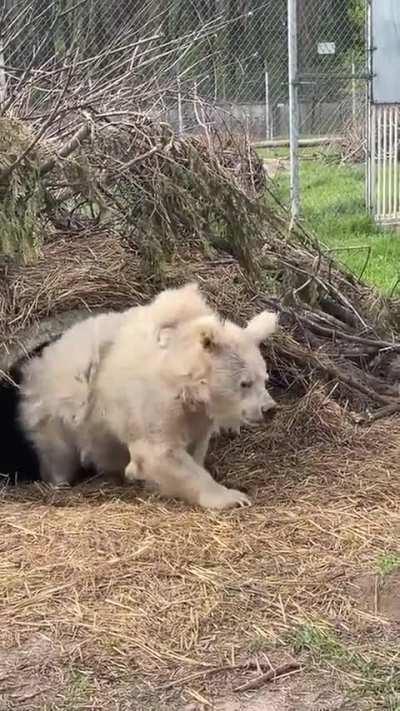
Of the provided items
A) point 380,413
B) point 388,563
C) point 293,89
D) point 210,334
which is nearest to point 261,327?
point 210,334

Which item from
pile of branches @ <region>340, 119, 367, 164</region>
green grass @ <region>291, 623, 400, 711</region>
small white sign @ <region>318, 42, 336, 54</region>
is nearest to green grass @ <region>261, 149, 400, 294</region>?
pile of branches @ <region>340, 119, 367, 164</region>

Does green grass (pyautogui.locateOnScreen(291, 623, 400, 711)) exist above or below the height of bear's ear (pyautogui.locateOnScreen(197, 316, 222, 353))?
below

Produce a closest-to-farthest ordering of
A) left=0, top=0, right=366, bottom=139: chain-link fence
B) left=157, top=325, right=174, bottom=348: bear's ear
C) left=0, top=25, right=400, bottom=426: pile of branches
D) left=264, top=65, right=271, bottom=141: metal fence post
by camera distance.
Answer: left=157, top=325, right=174, bottom=348: bear's ear < left=0, top=25, right=400, bottom=426: pile of branches < left=0, top=0, right=366, bottom=139: chain-link fence < left=264, top=65, right=271, bottom=141: metal fence post

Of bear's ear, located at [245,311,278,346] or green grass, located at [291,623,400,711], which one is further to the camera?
bear's ear, located at [245,311,278,346]

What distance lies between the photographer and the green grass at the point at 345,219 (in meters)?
10.3

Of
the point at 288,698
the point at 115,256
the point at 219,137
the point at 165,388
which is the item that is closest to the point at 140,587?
the point at 288,698

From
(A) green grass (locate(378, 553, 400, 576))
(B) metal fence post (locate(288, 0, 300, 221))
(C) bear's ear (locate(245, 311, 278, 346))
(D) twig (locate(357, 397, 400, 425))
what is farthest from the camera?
(B) metal fence post (locate(288, 0, 300, 221))

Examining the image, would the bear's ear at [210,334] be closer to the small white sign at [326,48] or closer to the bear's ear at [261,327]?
the bear's ear at [261,327]

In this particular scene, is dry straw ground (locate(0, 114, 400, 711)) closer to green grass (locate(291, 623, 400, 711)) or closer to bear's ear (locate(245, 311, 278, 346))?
green grass (locate(291, 623, 400, 711))

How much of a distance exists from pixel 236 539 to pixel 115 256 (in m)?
2.31

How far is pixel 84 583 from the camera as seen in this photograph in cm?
399

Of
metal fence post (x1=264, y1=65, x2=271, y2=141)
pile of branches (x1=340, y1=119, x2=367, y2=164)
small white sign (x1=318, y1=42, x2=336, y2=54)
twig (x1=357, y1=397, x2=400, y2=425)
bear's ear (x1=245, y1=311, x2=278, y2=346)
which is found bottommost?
twig (x1=357, y1=397, x2=400, y2=425)

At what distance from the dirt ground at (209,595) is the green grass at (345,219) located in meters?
3.76

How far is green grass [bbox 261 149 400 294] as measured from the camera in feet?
33.9
